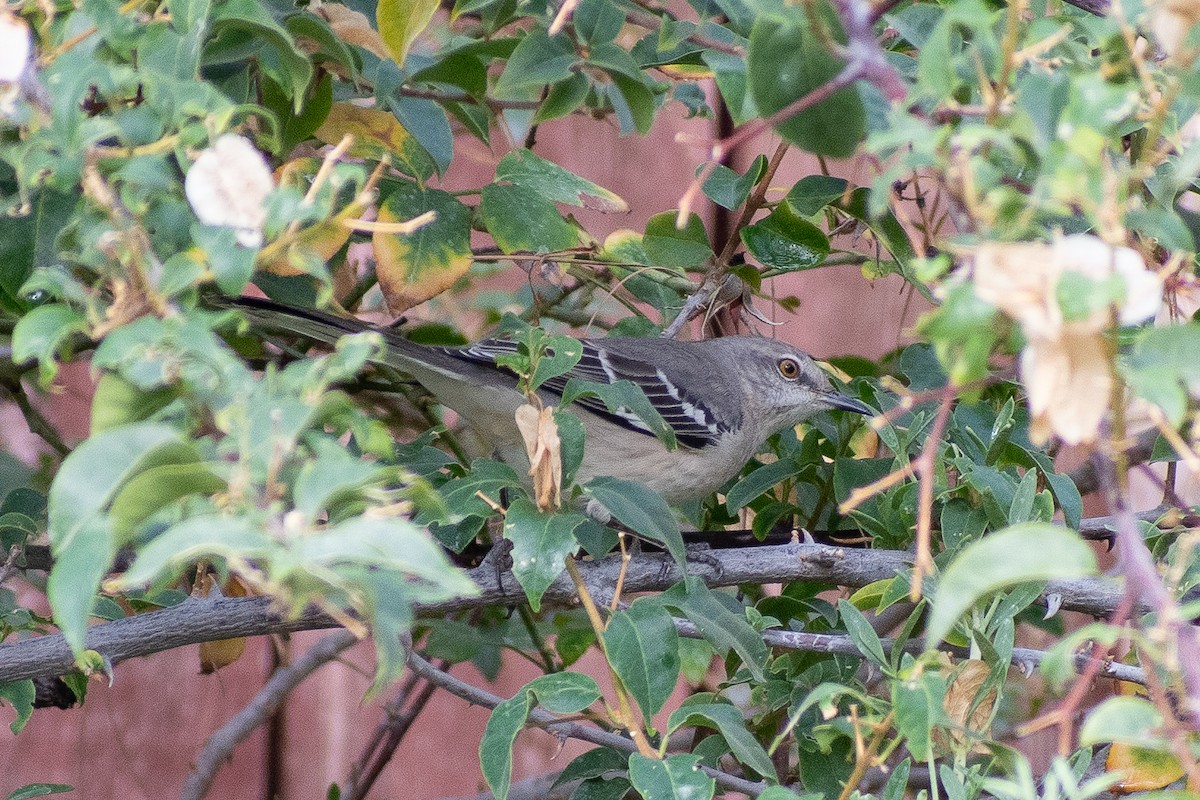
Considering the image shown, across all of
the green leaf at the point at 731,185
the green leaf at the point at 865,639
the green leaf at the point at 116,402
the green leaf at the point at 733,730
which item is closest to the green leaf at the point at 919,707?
the green leaf at the point at 865,639

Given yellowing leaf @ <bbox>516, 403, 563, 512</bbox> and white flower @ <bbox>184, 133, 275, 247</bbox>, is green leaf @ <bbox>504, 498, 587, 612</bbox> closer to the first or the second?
yellowing leaf @ <bbox>516, 403, 563, 512</bbox>

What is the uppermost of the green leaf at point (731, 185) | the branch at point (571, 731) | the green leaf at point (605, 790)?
the green leaf at point (731, 185)

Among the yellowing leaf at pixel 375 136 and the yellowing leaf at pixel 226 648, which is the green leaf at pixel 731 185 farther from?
the yellowing leaf at pixel 226 648

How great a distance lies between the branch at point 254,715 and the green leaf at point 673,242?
4.15 feet

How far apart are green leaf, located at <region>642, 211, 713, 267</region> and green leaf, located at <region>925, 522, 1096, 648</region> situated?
203 centimetres

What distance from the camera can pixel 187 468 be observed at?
0.93m

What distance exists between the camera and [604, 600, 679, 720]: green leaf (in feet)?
5.95

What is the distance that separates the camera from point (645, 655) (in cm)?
184

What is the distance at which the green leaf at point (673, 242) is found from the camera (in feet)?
9.50

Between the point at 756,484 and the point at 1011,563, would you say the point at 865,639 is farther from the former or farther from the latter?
the point at 756,484

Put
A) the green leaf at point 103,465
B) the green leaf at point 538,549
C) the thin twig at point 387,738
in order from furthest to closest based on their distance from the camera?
the thin twig at point 387,738 → the green leaf at point 538,549 → the green leaf at point 103,465

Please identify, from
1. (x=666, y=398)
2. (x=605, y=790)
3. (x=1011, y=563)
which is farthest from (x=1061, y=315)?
(x=666, y=398)

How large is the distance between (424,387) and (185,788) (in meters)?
1.23

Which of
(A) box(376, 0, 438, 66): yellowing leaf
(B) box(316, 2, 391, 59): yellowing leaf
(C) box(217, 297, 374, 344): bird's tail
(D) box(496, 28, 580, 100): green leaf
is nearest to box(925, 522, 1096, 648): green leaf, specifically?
(A) box(376, 0, 438, 66): yellowing leaf
